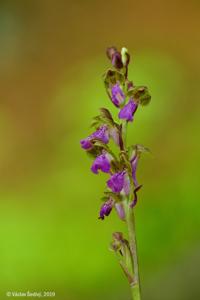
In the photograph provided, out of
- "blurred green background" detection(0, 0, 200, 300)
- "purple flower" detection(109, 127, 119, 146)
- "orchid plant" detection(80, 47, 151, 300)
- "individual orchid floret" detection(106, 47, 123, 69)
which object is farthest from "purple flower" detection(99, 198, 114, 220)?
"blurred green background" detection(0, 0, 200, 300)

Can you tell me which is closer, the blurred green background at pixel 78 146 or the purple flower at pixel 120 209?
the purple flower at pixel 120 209

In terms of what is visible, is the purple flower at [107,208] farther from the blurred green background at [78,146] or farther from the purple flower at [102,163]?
the blurred green background at [78,146]

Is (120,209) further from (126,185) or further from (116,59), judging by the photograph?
(116,59)

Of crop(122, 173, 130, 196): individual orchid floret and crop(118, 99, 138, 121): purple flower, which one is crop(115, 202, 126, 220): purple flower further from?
crop(118, 99, 138, 121): purple flower

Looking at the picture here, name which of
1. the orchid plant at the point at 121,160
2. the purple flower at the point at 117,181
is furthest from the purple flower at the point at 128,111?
the purple flower at the point at 117,181

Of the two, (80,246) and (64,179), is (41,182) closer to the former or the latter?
(64,179)

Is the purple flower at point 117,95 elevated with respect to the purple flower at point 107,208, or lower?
elevated

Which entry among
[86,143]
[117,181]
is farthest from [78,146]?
[117,181]
